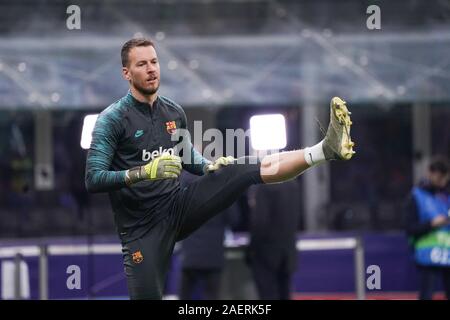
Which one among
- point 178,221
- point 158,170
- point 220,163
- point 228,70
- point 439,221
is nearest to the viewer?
point 158,170

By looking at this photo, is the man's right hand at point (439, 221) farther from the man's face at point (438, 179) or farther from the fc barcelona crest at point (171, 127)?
the fc barcelona crest at point (171, 127)

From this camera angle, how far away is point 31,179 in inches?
548

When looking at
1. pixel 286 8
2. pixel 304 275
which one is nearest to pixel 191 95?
pixel 286 8

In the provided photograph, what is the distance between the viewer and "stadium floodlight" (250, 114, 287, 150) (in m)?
8.02

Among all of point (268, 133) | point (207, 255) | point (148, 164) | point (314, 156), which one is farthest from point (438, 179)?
point (148, 164)

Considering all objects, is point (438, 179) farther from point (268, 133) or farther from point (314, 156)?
point (314, 156)

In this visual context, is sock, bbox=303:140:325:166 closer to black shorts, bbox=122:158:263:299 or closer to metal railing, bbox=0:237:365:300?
black shorts, bbox=122:158:263:299

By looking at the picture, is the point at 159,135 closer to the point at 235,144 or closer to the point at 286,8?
the point at 235,144

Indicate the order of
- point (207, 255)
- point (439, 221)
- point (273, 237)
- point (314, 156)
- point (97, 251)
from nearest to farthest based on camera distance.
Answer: point (314, 156) < point (439, 221) < point (207, 255) < point (273, 237) < point (97, 251)

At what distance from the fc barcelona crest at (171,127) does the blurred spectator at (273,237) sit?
3.49 meters

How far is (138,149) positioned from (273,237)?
3.84 meters

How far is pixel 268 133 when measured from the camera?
8125mm

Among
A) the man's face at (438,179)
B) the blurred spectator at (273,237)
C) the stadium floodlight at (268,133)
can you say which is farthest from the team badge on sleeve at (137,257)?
the man's face at (438,179)

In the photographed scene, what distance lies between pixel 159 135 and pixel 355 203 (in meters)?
7.54
